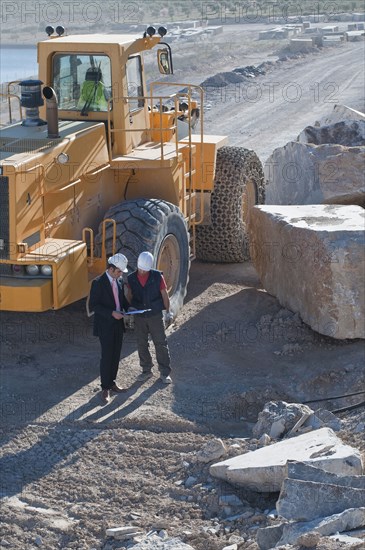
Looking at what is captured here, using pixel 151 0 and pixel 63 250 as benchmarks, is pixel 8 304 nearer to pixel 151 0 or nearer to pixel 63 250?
pixel 63 250

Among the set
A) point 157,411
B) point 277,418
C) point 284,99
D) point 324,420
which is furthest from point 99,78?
point 284,99

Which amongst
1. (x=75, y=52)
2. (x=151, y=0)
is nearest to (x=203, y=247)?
(x=75, y=52)

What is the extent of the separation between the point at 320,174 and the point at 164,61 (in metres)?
2.64

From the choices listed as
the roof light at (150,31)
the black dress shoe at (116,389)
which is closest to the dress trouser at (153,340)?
the black dress shoe at (116,389)

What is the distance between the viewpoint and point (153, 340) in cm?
1001

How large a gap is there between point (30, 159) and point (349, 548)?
5.16m

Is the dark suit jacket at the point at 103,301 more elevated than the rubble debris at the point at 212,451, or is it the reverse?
the dark suit jacket at the point at 103,301

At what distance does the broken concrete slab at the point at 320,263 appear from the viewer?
10492 mm

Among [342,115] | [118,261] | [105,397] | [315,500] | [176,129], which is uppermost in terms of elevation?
[176,129]

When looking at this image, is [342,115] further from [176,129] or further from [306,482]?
[306,482]

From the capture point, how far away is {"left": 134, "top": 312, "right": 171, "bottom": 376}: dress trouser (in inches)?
389

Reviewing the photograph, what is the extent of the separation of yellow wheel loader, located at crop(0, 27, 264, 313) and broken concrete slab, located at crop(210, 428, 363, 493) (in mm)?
2695

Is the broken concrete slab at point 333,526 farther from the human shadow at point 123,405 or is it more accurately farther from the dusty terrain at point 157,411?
the human shadow at point 123,405

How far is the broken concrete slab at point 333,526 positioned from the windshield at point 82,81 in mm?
5959
